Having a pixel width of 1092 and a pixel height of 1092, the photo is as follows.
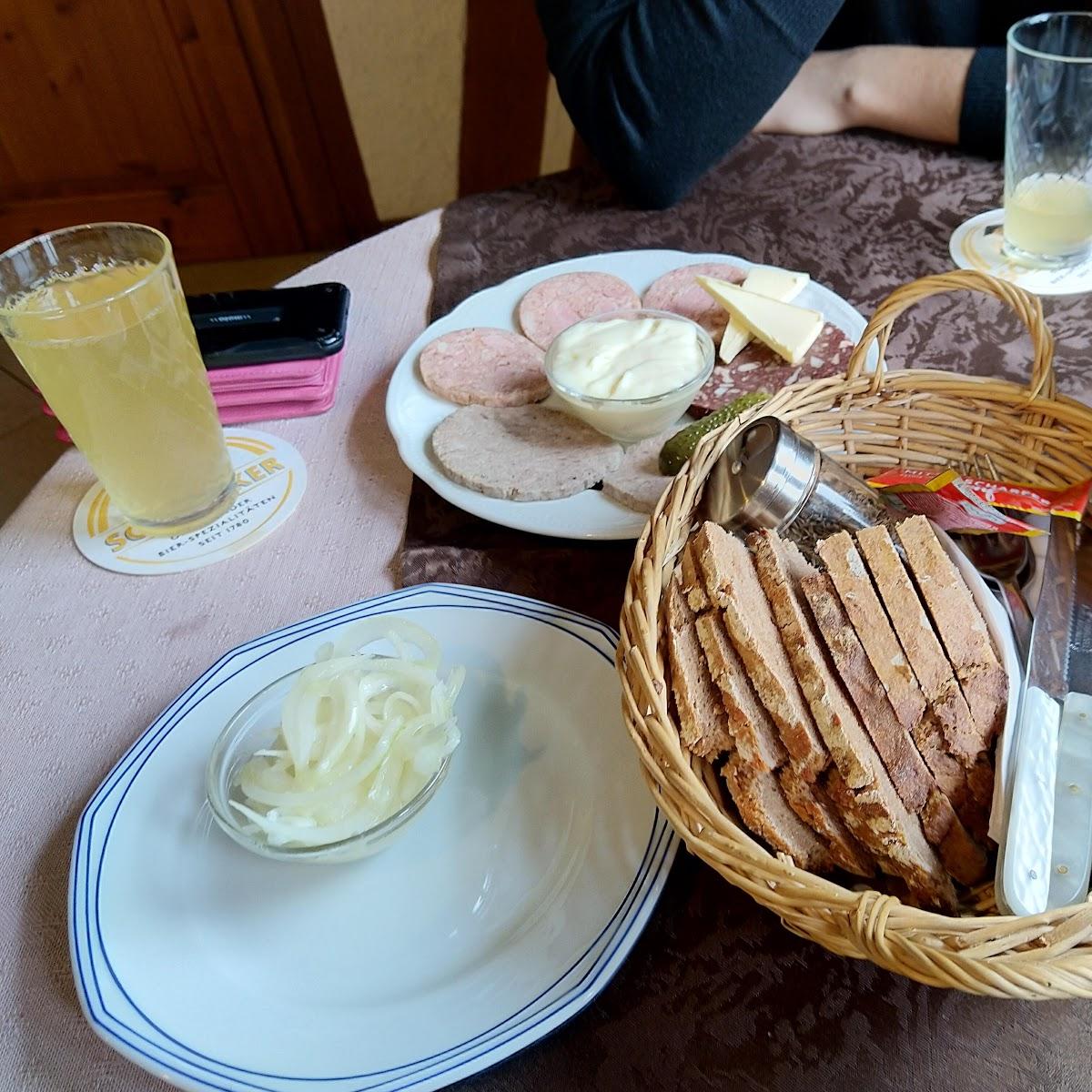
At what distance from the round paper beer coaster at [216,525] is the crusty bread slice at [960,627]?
1.80 ft

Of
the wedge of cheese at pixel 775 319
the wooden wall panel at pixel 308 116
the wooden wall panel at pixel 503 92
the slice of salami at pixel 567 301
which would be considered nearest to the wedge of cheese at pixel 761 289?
the wedge of cheese at pixel 775 319

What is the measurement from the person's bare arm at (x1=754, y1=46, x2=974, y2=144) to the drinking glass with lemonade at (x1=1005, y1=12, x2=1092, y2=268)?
161 mm

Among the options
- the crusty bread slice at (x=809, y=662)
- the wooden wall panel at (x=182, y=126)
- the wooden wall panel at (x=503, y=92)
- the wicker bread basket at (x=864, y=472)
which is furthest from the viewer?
the wooden wall panel at (x=182, y=126)

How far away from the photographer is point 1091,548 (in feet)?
2.10

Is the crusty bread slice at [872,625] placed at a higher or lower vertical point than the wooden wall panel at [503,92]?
higher

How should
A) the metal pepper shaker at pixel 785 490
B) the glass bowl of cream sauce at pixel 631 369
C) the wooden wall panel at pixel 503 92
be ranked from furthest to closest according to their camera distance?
the wooden wall panel at pixel 503 92 < the glass bowl of cream sauce at pixel 631 369 < the metal pepper shaker at pixel 785 490

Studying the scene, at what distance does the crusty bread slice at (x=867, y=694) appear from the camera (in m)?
0.52

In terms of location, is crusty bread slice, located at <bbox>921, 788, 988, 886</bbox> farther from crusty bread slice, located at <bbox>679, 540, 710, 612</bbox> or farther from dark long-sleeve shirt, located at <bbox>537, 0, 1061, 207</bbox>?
dark long-sleeve shirt, located at <bbox>537, 0, 1061, 207</bbox>

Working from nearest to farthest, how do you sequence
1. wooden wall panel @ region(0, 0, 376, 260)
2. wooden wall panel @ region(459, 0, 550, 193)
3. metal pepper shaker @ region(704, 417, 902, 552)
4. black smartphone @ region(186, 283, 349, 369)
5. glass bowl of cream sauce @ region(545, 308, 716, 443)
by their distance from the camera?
1. metal pepper shaker @ region(704, 417, 902, 552)
2. glass bowl of cream sauce @ region(545, 308, 716, 443)
3. black smartphone @ region(186, 283, 349, 369)
4. wooden wall panel @ region(459, 0, 550, 193)
5. wooden wall panel @ region(0, 0, 376, 260)

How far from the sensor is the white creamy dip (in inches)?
34.3

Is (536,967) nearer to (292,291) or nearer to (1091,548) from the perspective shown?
(1091,548)

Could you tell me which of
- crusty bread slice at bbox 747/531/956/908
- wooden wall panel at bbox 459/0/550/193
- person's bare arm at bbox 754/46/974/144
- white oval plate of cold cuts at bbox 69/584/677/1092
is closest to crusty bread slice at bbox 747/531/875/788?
crusty bread slice at bbox 747/531/956/908

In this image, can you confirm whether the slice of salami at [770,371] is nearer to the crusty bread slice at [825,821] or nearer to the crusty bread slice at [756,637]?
the crusty bread slice at [756,637]

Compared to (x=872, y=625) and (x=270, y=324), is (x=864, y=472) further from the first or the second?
(x=270, y=324)
